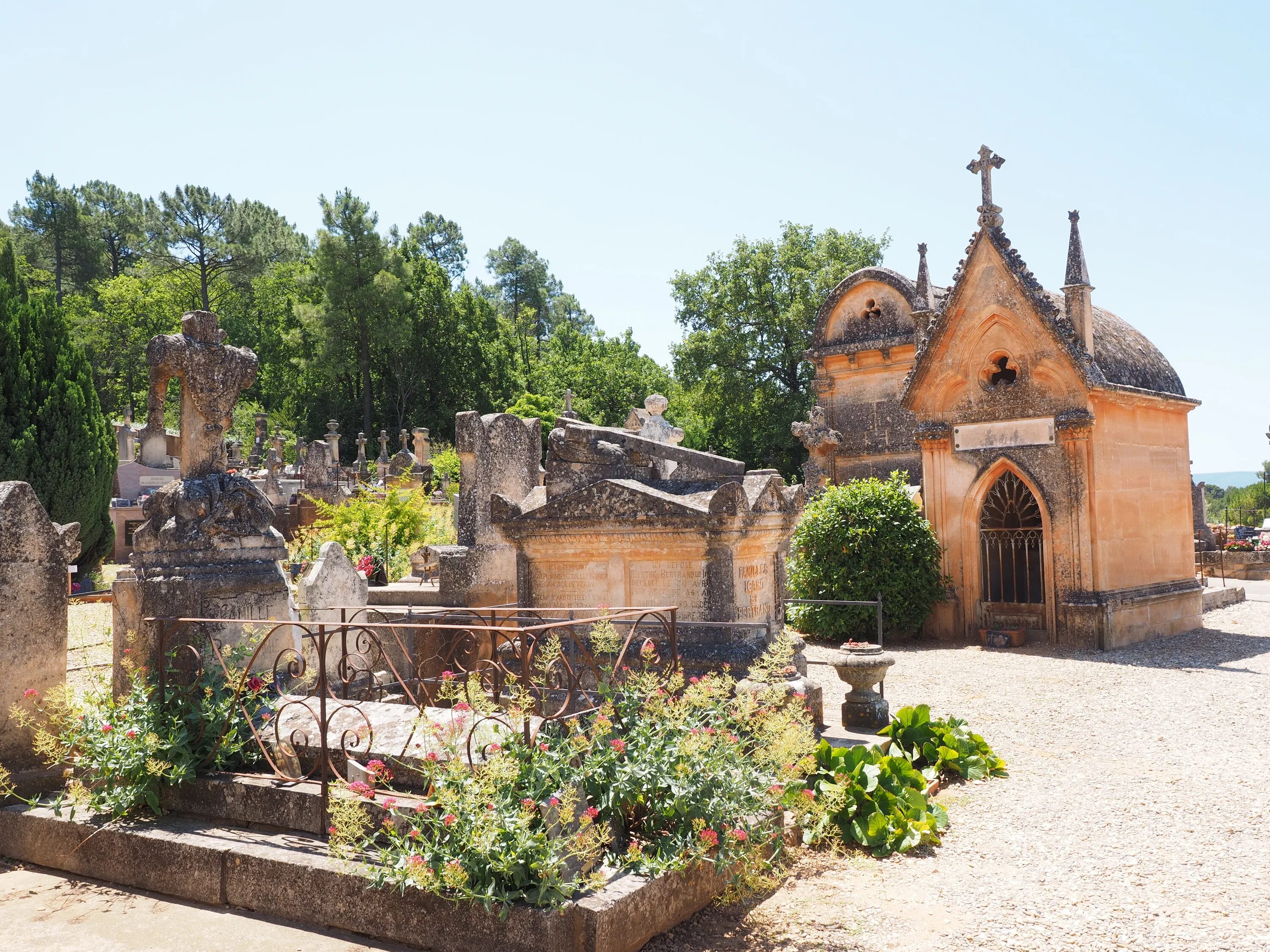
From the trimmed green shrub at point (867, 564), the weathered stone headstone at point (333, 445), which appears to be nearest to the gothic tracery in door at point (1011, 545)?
the trimmed green shrub at point (867, 564)

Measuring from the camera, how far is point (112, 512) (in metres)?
27.0

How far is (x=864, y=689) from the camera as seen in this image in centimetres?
834

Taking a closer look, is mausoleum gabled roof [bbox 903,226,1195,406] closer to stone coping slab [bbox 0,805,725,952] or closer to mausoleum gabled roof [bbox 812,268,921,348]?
mausoleum gabled roof [bbox 812,268,921,348]

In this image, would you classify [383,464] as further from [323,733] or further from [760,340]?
[323,733]

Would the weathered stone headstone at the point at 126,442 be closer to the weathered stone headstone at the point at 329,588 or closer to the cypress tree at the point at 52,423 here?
the cypress tree at the point at 52,423

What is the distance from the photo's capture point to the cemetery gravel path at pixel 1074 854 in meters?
4.46

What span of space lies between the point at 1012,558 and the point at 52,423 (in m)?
18.5

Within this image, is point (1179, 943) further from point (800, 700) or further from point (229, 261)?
point (229, 261)

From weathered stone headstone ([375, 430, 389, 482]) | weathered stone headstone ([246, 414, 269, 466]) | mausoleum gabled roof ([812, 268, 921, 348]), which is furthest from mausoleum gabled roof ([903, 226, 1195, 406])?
weathered stone headstone ([246, 414, 269, 466])

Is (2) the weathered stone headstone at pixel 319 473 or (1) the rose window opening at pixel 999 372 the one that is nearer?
(1) the rose window opening at pixel 999 372

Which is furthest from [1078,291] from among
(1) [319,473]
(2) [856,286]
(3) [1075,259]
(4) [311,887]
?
(1) [319,473]

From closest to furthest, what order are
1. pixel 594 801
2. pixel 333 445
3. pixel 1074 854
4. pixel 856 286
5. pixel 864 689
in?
pixel 594 801
pixel 1074 854
pixel 864 689
pixel 856 286
pixel 333 445

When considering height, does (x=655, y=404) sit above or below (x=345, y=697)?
above

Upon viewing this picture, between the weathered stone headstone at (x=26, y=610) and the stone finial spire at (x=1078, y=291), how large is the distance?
13.3 m
